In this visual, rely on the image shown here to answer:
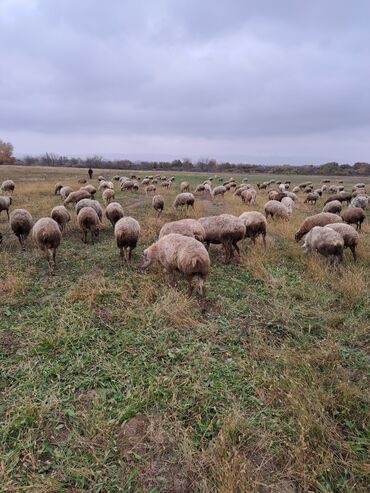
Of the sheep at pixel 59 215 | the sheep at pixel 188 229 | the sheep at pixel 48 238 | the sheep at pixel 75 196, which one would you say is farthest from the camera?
the sheep at pixel 75 196

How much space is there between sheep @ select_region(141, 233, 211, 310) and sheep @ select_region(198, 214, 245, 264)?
2.18 meters

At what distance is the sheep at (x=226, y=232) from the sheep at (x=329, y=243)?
219 centimetres

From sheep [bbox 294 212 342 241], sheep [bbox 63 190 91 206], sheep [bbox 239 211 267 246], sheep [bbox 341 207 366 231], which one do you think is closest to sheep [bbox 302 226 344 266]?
sheep [bbox 239 211 267 246]

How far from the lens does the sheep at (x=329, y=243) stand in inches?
329

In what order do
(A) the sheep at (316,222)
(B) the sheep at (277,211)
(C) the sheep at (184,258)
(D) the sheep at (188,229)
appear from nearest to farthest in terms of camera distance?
(C) the sheep at (184,258) → (D) the sheep at (188,229) → (A) the sheep at (316,222) → (B) the sheep at (277,211)

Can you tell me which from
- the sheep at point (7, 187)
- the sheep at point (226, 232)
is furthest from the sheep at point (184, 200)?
the sheep at point (7, 187)

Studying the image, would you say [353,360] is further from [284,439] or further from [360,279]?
[360,279]

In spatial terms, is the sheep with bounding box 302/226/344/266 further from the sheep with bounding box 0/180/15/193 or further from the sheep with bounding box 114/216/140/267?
the sheep with bounding box 0/180/15/193

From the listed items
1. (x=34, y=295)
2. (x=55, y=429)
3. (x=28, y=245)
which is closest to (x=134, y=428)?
(x=55, y=429)

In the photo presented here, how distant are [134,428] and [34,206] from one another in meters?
16.2

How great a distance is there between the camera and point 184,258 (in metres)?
6.55

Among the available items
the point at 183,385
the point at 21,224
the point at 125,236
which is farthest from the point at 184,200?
the point at 183,385

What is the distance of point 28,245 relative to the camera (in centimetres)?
1045

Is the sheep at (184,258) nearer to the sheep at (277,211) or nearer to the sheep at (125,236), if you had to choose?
the sheep at (125,236)
